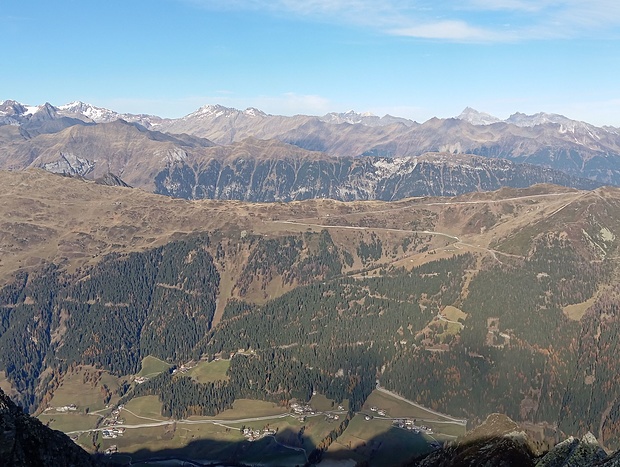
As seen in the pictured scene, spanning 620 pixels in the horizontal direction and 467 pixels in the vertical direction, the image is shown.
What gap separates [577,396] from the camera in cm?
19638

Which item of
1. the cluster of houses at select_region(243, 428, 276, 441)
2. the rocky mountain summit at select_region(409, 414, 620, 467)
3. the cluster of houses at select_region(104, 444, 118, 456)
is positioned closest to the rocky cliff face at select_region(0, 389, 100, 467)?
the rocky mountain summit at select_region(409, 414, 620, 467)

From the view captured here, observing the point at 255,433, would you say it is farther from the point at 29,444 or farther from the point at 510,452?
the point at 29,444

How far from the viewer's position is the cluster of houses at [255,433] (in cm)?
18688

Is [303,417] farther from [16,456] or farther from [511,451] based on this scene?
[16,456]

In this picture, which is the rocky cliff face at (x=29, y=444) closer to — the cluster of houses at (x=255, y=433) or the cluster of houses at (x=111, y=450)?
the cluster of houses at (x=255, y=433)

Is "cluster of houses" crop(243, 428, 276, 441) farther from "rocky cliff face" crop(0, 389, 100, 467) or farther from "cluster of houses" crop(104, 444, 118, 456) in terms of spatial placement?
"rocky cliff face" crop(0, 389, 100, 467)

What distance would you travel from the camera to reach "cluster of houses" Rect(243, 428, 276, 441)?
613 feet

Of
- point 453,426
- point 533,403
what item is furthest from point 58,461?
point 533,403

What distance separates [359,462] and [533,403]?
6973cm

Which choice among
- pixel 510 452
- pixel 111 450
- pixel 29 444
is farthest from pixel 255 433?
pixel 29 444

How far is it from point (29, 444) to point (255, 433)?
125 metres

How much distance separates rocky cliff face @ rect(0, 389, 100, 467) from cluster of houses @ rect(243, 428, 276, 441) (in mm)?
109313

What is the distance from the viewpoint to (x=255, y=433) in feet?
623

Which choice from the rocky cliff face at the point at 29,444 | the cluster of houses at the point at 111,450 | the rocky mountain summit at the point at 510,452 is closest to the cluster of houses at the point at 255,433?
the cluster of houses at the point at 111,450
